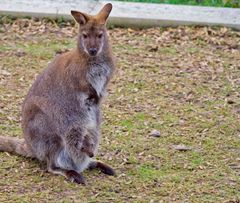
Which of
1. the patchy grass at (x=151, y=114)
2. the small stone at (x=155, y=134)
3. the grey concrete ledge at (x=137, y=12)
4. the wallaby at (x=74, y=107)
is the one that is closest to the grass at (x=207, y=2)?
the grey concrete ledge at (x=137, y=12)

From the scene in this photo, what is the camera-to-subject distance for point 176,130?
6.86m

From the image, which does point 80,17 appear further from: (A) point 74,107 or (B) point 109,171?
(B) point 109,171

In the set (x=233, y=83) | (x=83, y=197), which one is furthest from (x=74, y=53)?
(x=233, y=83)

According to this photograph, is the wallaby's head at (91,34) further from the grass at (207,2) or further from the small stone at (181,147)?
the grass at (207,2)

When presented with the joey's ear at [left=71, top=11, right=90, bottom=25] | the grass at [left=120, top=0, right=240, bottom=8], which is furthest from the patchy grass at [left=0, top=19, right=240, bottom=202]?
the joey's ear at [left=71, top=11, right=90, bottom=25]

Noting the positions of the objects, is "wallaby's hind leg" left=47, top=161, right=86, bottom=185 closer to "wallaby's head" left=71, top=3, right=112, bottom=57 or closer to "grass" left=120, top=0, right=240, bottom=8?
"wallaby's head" left=71, top=3, right=112, bottom=57

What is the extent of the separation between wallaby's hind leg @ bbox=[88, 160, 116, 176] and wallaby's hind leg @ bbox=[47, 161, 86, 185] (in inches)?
8.2

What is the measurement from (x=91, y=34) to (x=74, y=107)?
523 mm

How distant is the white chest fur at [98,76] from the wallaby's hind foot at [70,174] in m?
0.58

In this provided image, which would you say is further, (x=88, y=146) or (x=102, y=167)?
(x=102, y=167)

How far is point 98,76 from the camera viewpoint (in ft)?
19.4

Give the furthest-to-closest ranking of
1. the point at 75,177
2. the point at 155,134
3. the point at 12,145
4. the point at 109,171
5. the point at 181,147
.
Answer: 1. the point at 155,134
2. the point at 181,147
3. the point at 12,145
4. the point at 109,171
5. the point at 75,177

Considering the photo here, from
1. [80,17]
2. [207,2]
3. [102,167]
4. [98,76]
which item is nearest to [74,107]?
[98,76]

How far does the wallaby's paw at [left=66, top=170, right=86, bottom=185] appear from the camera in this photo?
5809 millimetres
